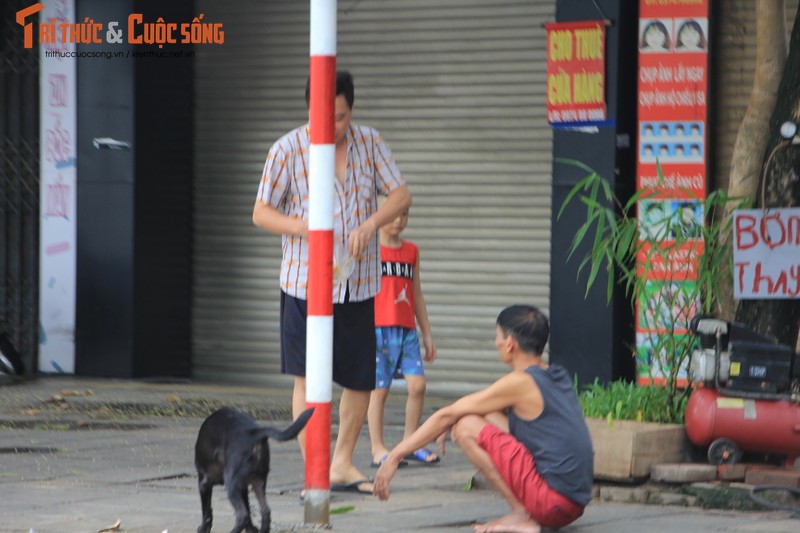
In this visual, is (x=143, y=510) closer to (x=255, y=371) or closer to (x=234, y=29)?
(x=255, y=371)

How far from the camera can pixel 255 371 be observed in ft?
40.3

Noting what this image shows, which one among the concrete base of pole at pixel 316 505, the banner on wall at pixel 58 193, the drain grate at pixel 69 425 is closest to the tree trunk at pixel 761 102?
the concrete base of pole at pixel 316 505

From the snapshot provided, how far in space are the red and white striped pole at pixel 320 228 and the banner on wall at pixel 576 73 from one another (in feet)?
17.4

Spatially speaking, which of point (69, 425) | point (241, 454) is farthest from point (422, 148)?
point (241, 454)

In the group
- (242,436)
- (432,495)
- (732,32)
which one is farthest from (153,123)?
(242,436)

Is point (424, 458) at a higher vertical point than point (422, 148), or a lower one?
lower

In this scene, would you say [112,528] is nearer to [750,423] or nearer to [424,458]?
[424,458]

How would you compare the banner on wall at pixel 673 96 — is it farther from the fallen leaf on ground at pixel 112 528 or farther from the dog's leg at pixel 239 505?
the dog's leg at pixel 239 505

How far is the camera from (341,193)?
615 centimetres

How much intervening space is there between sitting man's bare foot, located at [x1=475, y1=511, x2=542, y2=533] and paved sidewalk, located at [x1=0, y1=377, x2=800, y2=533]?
182 mm

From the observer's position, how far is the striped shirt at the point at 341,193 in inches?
238

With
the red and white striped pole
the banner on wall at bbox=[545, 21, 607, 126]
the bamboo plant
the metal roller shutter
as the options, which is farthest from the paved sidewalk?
the banner on wall at bbox=[545, 21, 607, 126]

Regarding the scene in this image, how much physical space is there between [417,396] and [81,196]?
5.26 metres

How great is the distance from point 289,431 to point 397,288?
297 cm
